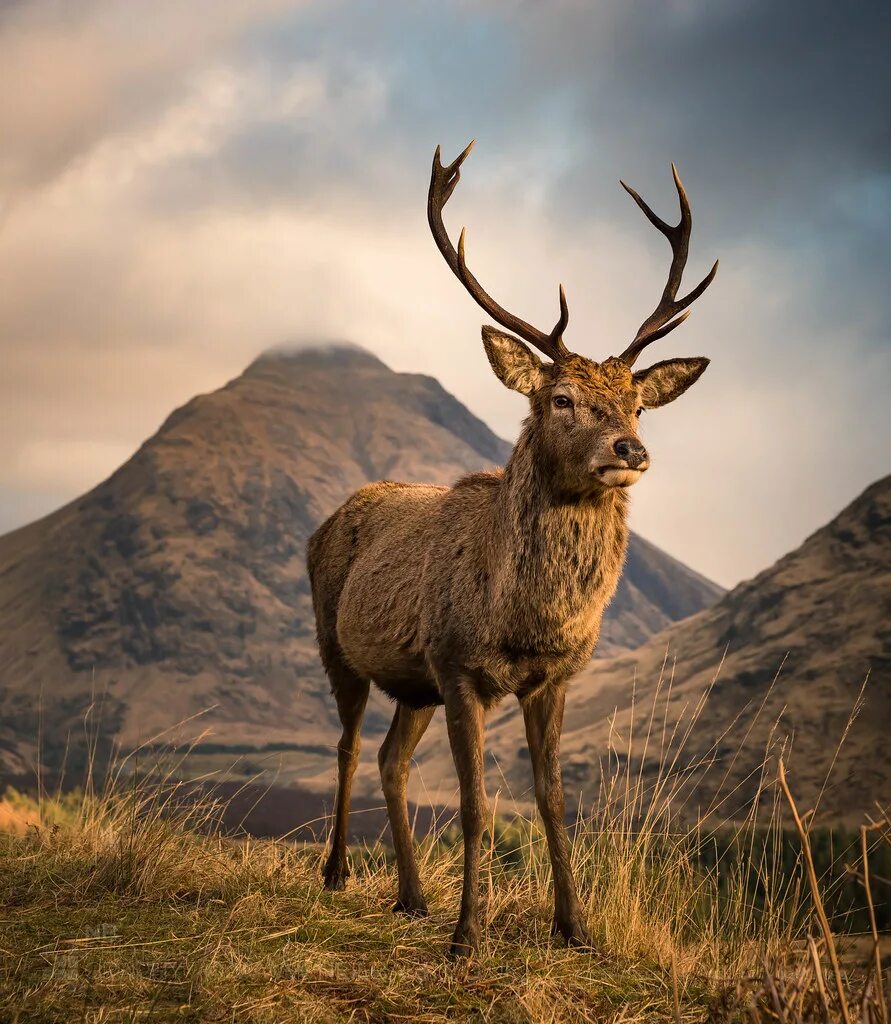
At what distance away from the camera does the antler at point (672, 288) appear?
601 centimetres

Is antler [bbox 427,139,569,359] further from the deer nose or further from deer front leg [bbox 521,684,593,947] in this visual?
deer front leg [bbox 521,684,593,947]

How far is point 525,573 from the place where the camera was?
539 cm

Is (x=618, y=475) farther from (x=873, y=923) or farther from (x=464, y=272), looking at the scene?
(x=873, y=923)

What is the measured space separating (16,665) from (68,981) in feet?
203

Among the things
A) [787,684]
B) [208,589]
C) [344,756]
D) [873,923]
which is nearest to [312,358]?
[208,589]

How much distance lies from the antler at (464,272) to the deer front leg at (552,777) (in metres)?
1.82

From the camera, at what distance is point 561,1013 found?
168 inches

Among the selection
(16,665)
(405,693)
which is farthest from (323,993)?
(16,665)

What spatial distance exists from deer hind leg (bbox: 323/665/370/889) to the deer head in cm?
244

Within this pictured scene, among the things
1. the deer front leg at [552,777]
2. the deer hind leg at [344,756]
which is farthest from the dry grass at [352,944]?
the deer front leg at [552,777]

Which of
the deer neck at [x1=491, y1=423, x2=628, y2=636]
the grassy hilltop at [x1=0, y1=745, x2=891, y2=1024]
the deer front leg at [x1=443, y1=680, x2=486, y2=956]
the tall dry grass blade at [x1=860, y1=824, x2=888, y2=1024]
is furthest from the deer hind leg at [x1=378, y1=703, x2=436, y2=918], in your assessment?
the tall dry grass blade at [x1=860, y1=824, x2=888, y2=1024]

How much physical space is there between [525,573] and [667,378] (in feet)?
4.69

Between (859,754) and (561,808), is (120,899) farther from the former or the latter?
(859,754)

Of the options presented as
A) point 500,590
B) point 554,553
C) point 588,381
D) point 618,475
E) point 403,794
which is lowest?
point 403,794
